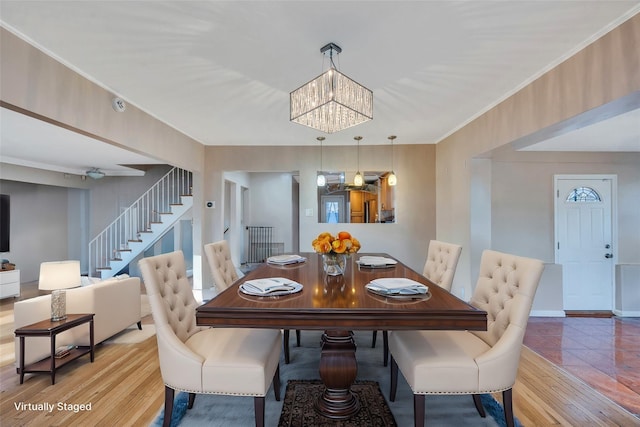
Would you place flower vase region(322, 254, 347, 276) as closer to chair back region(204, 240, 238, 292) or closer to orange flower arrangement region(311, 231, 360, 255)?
orange flower arrangement region(311, 231, 360, 255)

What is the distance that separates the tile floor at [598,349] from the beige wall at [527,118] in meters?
0.96

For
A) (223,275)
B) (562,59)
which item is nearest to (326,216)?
(223,275)

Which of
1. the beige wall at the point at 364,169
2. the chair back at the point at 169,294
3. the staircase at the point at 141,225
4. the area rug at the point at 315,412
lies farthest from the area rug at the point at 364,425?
the staircase at the point at 141,225

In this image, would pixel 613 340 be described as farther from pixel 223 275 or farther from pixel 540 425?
pixel 223 275

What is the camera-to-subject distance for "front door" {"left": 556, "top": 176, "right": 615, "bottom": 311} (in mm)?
4469

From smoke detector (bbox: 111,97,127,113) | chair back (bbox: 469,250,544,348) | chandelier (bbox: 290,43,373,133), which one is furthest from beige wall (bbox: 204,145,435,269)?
chair back (bbox: 469,250,544,348)

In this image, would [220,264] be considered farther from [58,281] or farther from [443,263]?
[443,263]

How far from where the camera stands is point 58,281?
281 cm

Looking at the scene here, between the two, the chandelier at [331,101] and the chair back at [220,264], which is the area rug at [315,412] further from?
the chandelier at [331,101]

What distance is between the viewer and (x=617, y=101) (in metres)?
1.95

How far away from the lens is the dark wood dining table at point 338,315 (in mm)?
1355

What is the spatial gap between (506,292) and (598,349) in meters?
2.31

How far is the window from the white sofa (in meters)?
5.95

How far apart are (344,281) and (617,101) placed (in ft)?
6.83
